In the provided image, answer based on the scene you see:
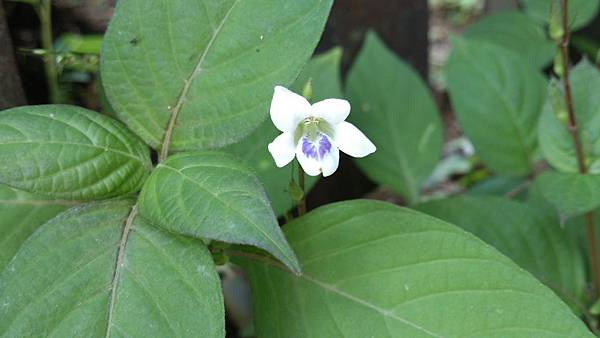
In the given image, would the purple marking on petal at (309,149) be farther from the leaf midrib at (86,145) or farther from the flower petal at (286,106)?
the leaf midrib at (86,145)

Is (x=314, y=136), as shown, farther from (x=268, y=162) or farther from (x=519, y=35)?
(x=519, y=35)

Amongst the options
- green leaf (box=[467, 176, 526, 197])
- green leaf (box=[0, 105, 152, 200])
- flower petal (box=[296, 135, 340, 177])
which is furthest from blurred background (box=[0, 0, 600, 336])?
flower petal (box=[296, 135, 340, 177])

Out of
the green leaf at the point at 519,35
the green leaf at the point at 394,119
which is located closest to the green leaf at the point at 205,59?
the green leaf at the point at 394,119

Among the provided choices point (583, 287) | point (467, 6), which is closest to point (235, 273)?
point (583, 287)

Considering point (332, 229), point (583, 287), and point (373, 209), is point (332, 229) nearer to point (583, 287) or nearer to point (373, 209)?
point (373, 209)

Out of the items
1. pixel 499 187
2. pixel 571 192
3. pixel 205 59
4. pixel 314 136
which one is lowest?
pixel 499 187

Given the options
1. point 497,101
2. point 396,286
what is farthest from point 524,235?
point 396,286

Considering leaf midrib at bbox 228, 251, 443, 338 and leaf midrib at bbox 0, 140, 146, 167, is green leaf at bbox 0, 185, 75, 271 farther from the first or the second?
leaf midrib at bbox 228, 251, 443, 338

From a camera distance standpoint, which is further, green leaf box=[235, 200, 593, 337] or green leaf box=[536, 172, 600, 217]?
green leaf box=[536, 172, 600, 217]
